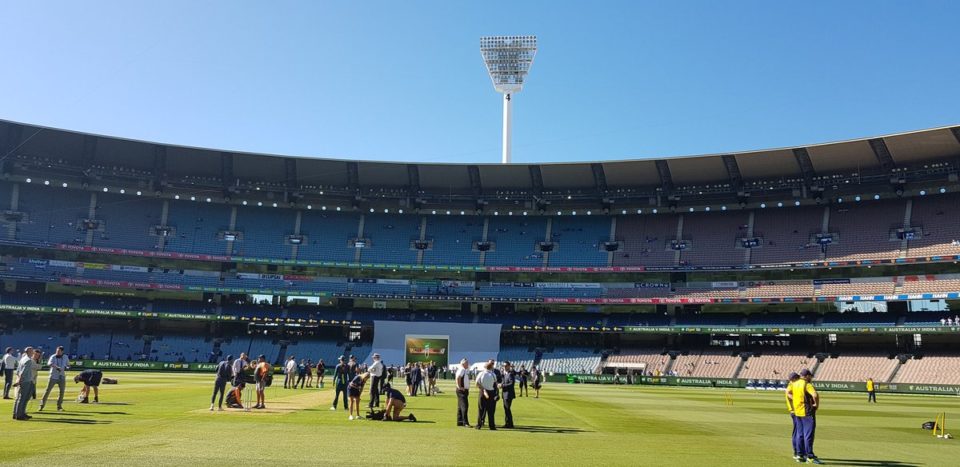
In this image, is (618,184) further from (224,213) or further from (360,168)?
(224,213)

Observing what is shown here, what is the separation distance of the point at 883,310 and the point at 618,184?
27183 mm

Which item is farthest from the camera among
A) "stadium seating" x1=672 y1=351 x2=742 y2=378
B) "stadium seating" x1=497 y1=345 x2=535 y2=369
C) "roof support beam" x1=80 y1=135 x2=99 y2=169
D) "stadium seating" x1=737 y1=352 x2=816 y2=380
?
"roof support beam" x1=80 y1=135 x2=99 y2=169

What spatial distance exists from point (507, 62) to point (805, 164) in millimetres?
34927

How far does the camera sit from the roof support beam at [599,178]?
6865 centimetres

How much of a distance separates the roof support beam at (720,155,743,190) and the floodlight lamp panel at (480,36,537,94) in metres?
26.1

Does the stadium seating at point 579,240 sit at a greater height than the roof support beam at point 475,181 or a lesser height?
lesser

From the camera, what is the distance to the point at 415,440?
530 inches

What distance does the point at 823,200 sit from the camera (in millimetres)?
65875

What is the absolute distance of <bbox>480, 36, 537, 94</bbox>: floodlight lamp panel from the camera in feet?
253

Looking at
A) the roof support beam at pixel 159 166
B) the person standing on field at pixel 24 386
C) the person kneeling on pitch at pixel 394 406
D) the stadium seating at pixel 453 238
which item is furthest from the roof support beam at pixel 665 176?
the person standing on field at pixel 24 386

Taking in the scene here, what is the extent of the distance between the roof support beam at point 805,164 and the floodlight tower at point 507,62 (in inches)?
1231

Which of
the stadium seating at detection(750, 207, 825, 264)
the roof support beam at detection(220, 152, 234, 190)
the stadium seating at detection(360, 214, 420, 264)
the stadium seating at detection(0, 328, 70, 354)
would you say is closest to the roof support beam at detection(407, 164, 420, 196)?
the stadium seating at detection(360, 214, 420, 264)

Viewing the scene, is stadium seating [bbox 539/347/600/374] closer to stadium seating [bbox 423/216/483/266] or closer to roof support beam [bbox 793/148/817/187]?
stadium seating [bbox 423/216/483/266]

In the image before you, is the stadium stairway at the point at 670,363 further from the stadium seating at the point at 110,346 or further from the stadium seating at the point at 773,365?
the stadium seating at the point at 110,346
